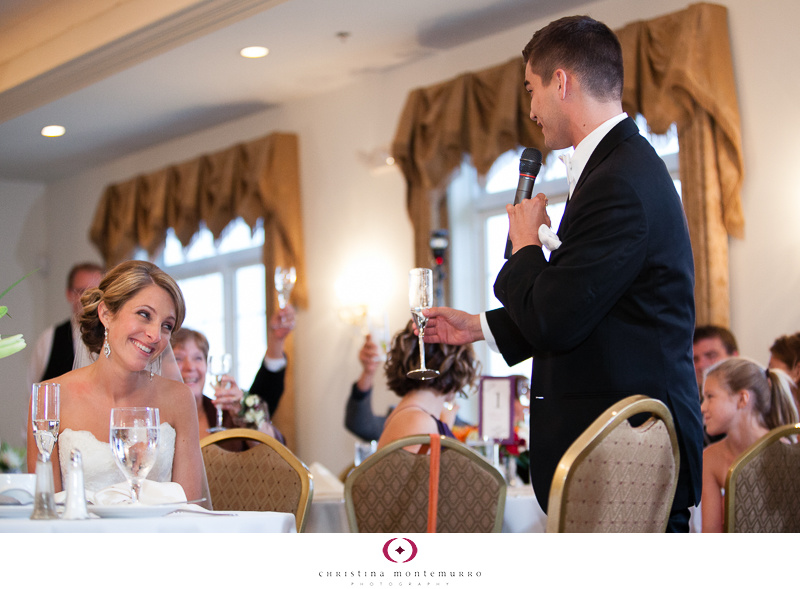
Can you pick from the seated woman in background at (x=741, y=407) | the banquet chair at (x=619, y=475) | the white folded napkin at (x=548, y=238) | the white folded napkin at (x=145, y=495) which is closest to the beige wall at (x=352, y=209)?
the seated woman in background at (x=741, y=407)

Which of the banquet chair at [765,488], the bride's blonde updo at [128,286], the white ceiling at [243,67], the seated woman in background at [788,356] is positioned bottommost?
the banquet chair at [765,488]

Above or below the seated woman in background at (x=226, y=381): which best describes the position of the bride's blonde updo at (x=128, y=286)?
above

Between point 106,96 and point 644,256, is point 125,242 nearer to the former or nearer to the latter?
point 106,96

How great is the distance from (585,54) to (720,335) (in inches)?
93.0

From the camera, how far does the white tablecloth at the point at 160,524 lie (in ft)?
4.06

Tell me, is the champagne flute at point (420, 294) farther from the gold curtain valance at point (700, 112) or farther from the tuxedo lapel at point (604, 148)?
the gold curtain valance at point (700, 112)

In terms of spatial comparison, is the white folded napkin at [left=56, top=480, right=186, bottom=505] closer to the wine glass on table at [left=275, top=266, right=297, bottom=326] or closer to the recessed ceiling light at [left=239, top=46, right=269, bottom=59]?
the wine glass on table at [left=275, top=266, right=297, bottom=326]

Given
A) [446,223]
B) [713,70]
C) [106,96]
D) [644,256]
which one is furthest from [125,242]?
[644,256]

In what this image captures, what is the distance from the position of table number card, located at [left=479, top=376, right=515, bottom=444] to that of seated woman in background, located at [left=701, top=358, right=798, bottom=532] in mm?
689

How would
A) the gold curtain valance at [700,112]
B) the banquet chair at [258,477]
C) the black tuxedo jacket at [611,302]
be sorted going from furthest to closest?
the gold curtain valance at [700,112], the banquet chair at [258,477], the black tuxedo jacket at [611,302]

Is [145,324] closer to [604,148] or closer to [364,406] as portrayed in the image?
[604,148]

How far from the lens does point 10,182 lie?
3.05 meters

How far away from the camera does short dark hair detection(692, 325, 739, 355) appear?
12.2 feet

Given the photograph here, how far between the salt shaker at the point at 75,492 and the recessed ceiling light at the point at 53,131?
329 cm
